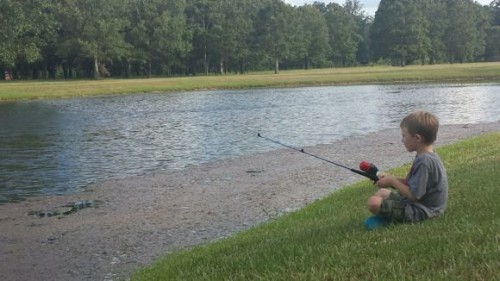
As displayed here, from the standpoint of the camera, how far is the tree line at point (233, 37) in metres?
101

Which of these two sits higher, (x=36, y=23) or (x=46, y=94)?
(x=36, y=23)

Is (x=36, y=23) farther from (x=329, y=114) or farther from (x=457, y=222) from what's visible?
(x=457, y=222)

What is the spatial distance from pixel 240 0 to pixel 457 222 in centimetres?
12463

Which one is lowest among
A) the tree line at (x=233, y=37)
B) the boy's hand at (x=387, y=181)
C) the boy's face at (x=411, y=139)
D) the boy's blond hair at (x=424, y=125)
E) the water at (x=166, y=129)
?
the water at (x=166, y=129)

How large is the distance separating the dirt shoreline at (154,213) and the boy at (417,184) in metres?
4.38

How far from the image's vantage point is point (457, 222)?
22.0ft

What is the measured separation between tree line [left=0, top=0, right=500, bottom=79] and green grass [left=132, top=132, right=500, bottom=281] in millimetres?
84133

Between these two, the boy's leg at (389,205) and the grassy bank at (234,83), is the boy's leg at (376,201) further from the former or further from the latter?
the grassy bank at (234,83)

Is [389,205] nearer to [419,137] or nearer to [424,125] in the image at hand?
[419,137]

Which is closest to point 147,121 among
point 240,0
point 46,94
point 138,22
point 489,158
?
point 489,158

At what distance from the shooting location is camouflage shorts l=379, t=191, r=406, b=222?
701 centimetres

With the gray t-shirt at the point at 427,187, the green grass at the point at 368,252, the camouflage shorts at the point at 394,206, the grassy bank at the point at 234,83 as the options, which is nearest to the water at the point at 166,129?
the green grass at the point at 368,252

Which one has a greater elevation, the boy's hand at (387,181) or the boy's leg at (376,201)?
the boy's hand at (387,181)

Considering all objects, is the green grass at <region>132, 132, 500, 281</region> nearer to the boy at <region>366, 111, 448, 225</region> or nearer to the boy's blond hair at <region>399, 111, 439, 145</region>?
the boy at <region>366, 111, 448, 225</region>
